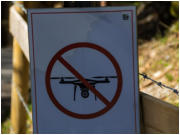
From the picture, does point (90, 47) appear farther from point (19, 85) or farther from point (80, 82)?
point (19, 85)

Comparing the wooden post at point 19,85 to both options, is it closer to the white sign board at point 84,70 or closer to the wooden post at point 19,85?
the wooden post at point 19,85

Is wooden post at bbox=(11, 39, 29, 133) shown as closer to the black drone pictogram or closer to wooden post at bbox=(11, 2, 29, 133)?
wooden post at bbox=(11, 2, 29, 133)

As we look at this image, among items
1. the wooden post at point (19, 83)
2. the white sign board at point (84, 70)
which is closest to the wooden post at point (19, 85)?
the wooden post at point (19, 83)

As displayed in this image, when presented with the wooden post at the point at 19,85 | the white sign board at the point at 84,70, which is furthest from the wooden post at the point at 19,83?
the white sign board at the point at 84,70

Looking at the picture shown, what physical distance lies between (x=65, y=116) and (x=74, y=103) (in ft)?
0.27

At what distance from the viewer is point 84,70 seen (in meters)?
1.77

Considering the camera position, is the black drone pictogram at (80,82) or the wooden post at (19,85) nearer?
the black drone pictogram at (80,82)

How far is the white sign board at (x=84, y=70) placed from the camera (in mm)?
1725

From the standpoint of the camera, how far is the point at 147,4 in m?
5.95

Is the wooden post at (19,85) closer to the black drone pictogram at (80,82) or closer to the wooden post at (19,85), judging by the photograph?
the wooden post at (19,85)

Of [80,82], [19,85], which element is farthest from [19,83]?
[80,82]

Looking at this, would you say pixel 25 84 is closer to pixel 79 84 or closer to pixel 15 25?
pixel 15 25

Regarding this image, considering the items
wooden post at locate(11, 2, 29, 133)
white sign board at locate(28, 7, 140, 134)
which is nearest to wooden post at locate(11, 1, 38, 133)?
wooden post at locate(11, 2, 29, 133)

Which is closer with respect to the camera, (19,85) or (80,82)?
(80,82)
